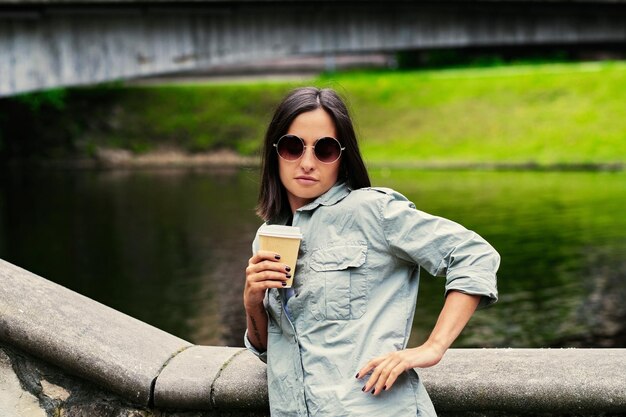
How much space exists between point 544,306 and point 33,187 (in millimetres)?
18631

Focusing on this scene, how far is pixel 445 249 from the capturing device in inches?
113

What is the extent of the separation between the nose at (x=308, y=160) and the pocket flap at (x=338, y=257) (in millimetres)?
253

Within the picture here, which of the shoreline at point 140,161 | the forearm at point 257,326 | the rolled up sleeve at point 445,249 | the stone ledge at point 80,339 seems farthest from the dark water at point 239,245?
the shoreline at point 140,161

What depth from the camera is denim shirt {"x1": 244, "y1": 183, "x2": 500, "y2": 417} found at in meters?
2.88

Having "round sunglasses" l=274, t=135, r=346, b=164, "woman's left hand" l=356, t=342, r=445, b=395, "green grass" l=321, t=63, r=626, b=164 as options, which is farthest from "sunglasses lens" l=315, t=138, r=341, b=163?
"green grass" l=321, t=63, r=626, b=164

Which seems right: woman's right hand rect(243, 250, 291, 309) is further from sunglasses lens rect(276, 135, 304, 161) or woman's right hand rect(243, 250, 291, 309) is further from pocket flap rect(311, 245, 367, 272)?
sunglasses lens rect(276, 135, 304, 161)

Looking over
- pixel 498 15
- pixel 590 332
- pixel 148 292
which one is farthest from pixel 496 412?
pixel 498 15

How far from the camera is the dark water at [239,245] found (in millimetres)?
11094

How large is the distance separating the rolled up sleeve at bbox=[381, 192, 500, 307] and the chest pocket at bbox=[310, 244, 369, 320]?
0.35 ft

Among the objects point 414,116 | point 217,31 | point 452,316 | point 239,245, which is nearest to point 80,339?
point 452,316

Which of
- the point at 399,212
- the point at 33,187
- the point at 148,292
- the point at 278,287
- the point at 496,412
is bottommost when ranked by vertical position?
the point at 33,187

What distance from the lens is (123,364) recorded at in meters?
3.59

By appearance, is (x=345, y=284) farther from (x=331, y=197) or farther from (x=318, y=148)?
(x=318, y=148)

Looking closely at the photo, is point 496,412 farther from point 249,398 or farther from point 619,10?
point 619,10
